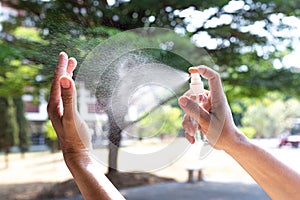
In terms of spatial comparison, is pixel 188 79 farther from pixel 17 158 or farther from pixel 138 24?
pixel 17 158

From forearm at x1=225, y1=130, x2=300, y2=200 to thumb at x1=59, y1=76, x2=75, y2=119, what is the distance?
24 cm

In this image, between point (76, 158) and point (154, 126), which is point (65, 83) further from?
point (154, 126)

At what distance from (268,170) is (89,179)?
249mm

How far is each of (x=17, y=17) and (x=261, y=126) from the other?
5.90 feet

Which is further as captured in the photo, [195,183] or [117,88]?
[195,183]

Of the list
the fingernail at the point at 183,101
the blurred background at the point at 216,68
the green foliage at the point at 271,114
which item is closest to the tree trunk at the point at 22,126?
the blurred background at the point at 216,68

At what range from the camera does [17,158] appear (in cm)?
263

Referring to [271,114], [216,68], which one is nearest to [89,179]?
[216,68]

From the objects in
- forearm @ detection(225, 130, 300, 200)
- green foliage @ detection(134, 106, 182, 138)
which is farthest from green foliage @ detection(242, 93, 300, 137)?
forearm @ detection(225, 130, 300, 200)

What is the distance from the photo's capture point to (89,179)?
0.36 m

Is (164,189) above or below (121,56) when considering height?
below

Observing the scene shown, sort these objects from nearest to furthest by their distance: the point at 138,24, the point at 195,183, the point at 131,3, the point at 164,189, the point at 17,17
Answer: the point at 138,24 < the point at 131,3 < the point at 17,17 < the point at 164,189 < the point at 195,183

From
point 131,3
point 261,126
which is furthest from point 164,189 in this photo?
point 131,3

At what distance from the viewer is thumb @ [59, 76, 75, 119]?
1.14 feet
